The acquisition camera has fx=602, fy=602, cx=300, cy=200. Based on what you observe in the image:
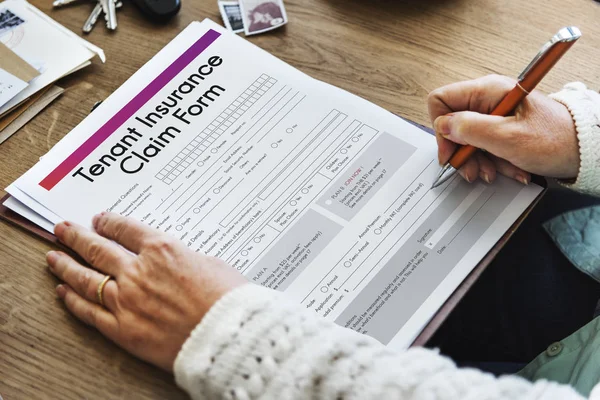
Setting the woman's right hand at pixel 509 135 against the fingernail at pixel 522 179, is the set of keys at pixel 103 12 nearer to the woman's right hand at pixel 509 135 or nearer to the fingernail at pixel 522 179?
the woman's right hand at pixel 509 135

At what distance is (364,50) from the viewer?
0.82 m

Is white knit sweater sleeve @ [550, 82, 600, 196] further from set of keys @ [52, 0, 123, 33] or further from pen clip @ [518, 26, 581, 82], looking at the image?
set of keys @ [52, 0, 123, 33]

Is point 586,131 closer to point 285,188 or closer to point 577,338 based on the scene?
point 577,338

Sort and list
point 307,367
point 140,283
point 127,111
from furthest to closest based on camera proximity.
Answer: point 127,111, point 140,283, point 307,367

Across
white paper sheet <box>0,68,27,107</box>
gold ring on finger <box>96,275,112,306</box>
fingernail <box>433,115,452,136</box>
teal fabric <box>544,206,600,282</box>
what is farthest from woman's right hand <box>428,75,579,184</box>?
white paper sheet <box>0,68,27,107</box>

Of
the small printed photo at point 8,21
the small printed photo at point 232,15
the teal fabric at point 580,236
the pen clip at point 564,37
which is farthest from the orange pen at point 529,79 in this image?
the small printed photo at point 8,21

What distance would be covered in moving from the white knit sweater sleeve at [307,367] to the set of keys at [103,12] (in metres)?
0.49

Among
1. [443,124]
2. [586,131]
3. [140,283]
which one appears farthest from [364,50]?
[140,283]

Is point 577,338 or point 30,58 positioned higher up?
point 30,58

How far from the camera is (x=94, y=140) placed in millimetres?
743

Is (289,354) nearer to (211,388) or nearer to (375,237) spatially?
(211,388)

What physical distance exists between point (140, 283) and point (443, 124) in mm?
385

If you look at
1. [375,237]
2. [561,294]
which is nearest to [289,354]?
[375,237]

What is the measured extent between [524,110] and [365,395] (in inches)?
15.1
